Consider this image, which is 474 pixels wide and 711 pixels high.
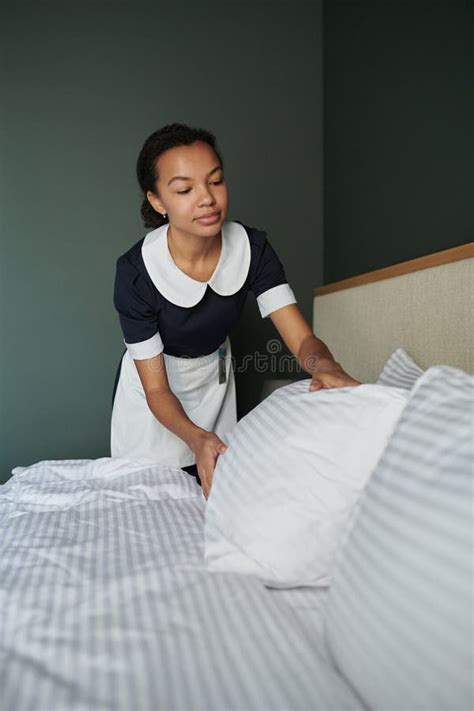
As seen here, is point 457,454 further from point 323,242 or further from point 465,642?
point 323,242

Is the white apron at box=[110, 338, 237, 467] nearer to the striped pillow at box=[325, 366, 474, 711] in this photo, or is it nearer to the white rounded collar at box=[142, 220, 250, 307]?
the white rounded collar at box=[142, 220, 250, 307]

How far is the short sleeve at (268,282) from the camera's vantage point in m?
1.71

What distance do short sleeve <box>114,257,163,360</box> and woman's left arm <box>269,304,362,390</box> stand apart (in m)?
0.31

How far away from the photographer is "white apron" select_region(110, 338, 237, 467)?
1887 mm

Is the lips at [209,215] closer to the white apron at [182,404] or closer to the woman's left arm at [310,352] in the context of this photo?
the woman's left arm at [310,352]

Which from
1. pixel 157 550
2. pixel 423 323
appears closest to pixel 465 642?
pixel 157 550

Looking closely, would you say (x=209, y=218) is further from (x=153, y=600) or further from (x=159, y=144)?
(x=153, y=600)

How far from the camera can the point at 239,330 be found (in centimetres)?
336

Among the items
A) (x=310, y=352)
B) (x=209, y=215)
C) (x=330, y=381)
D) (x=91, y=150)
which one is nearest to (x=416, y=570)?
(x=330, y=381)

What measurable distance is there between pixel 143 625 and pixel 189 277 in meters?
1.05

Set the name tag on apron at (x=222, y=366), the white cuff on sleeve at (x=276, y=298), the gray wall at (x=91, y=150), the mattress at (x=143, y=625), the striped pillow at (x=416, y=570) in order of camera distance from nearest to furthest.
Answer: the striped pillow at (x=416, y=570), the mattress at (x=143, y=625), the white cuff on sleeve at (x=276, y=298), the name tag on apron at (x=222, y=366), the gray wall at (x=91, y=150)

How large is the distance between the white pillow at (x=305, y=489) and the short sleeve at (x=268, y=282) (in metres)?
0.66

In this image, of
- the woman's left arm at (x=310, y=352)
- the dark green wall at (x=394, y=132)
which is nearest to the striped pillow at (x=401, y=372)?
the woman's left arm at (x=310, y=352)

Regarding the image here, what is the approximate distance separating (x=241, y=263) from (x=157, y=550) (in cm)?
87
